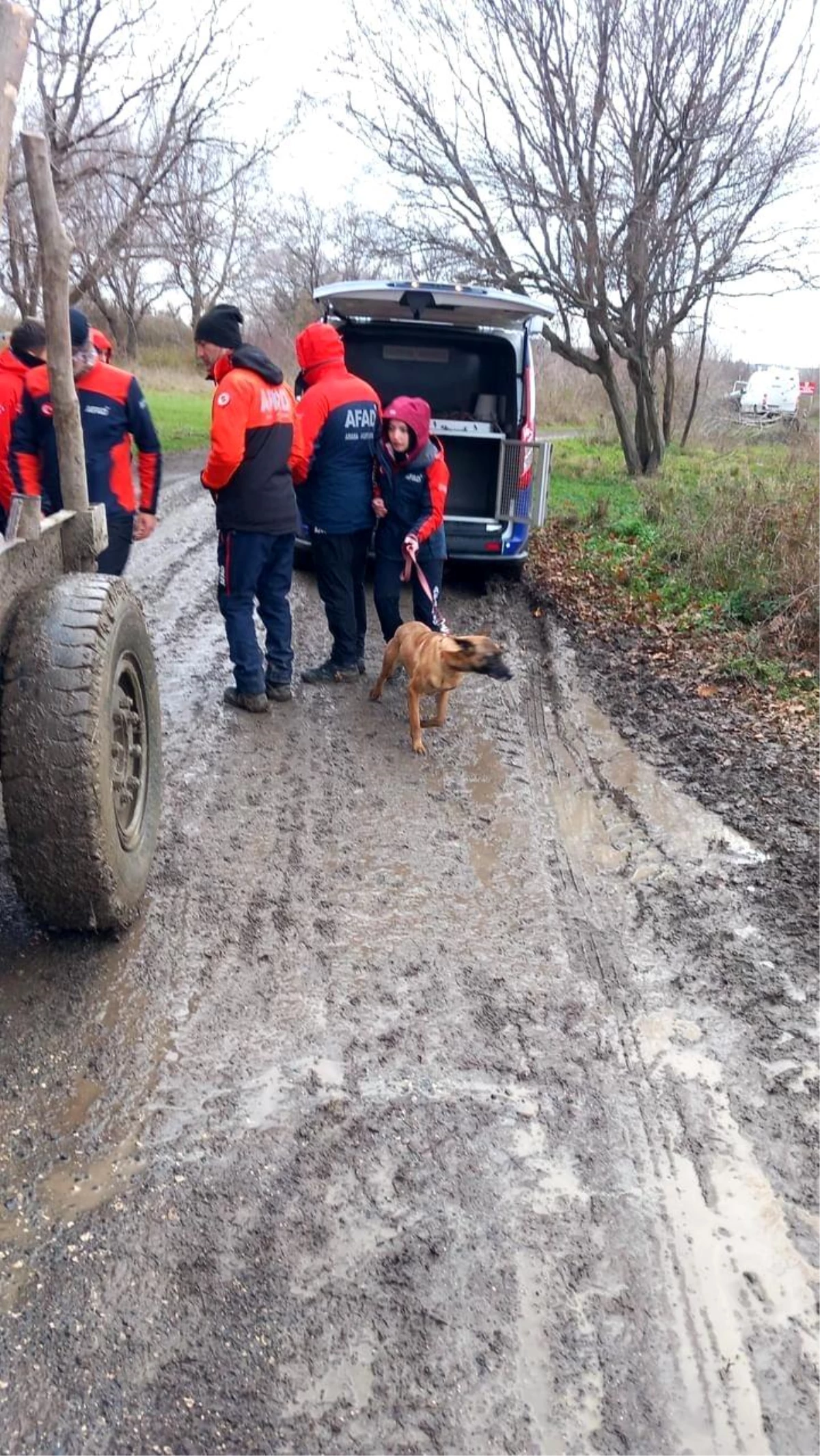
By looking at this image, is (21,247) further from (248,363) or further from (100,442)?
(100,442)

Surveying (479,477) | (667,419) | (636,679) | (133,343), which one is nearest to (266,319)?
(133,343)

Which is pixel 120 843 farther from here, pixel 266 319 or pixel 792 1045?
pixel 266 319

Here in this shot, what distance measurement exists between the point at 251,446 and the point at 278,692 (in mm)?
1461

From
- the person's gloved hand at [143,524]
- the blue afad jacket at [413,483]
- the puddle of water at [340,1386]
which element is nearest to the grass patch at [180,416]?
the blue afad jacket at [413,483]

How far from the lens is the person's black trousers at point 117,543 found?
5.12 metres

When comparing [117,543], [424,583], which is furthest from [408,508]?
[117,543]

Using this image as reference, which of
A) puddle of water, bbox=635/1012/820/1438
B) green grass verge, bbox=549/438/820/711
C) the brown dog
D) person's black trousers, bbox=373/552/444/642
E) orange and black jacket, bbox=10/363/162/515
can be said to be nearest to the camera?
puddle of water, bbox=635/1012/820/1438

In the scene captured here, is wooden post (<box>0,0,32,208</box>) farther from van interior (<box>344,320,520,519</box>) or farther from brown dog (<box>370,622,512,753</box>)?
van interior (<box>344,320,520,519</box>)

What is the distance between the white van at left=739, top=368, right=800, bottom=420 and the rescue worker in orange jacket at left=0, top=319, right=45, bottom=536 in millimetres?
30064

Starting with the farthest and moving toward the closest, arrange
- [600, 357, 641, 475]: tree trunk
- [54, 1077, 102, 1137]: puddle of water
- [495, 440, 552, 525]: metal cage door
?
1. [600, 357, 641, 475]: tree trunk
2. [495, 440, 552, 525]: metal cage door
3. [54, 1077, 102, 1137]: puddle of water

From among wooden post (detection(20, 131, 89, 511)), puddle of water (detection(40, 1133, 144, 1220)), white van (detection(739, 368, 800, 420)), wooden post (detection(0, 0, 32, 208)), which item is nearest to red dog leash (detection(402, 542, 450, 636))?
wooden post (detection(20, 131, 89, 511))

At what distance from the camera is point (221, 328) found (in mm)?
5344

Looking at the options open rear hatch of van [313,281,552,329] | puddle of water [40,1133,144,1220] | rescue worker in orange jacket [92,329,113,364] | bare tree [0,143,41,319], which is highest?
bare tree [0,143,41,319]

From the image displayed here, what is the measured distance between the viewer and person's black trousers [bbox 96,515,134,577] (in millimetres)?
5117
